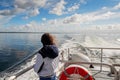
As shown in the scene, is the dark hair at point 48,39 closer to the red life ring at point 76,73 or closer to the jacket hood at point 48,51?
the jacket hood at point 48,51

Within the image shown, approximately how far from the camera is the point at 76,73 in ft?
9.95

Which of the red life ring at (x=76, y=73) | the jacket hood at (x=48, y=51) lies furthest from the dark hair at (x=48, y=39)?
the red life ring at (x=76, y=73)

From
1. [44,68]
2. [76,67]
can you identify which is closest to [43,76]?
[44,68]

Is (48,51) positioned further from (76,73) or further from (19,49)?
(19,49)

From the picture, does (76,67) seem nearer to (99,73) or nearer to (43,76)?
(43,76)

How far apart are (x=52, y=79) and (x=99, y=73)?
129 inches

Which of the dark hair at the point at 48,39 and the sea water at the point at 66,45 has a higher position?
the dark hair at the point at 48,39

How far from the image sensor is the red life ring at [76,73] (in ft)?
9.77

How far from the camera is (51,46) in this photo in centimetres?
250

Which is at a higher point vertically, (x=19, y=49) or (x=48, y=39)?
(x=48, y=39)

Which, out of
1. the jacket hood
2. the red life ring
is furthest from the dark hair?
the red life ring

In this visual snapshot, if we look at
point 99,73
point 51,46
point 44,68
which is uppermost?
point 51,46

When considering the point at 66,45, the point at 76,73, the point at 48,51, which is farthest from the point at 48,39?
the point at 66,45

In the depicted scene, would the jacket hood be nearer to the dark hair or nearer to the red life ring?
the dark hair
